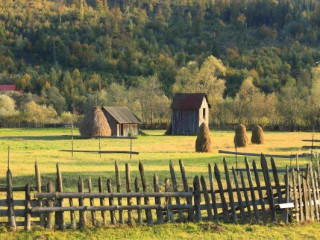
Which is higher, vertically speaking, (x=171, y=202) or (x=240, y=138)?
(x=240, y=138)

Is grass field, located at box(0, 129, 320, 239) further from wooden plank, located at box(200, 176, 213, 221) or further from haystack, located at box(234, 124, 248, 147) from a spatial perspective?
haystack, located at box(234, 124, 248, 147)

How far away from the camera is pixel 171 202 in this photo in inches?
702

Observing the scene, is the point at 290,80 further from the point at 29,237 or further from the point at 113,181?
the point at 29,237

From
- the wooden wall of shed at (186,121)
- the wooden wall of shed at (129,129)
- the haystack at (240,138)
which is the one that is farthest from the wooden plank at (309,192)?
the wooden wall of shed at (186,121)

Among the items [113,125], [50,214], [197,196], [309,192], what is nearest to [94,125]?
[113,125]

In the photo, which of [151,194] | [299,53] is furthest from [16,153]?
[299,53]

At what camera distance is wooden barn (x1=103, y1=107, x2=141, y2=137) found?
263 feet

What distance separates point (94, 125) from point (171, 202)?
5474 centimetres

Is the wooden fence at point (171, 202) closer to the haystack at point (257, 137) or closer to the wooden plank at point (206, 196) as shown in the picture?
the wooden plank at point (206, 196)

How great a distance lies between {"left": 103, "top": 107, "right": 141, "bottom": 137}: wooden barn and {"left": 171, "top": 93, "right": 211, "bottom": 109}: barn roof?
6.47 metres

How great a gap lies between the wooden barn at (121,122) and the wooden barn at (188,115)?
5.78 m

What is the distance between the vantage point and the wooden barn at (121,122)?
80062 mm

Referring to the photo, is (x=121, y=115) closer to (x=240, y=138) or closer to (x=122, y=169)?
(x=240, y=138)

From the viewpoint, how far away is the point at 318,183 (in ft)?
64.6
